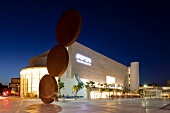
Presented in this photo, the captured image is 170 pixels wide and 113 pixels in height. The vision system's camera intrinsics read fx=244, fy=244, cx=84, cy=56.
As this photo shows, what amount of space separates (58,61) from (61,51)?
110 cm

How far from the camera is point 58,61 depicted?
2431 centimetres

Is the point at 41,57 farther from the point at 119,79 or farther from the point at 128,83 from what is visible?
the point at 128,83

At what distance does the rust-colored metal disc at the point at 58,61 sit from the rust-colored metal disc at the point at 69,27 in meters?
0.78

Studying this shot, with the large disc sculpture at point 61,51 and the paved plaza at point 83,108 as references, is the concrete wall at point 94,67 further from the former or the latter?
the large disc sculpture at point 61,51

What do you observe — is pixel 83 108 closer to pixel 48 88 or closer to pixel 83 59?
pixel 48 88

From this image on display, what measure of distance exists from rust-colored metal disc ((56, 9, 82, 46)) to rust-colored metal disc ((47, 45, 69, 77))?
0.78 m

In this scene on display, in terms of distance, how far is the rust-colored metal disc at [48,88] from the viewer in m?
24.7

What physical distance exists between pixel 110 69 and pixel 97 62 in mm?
17806

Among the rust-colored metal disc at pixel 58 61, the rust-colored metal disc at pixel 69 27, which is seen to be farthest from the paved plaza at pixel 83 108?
the rust-colored metal disc at pixel 69 27

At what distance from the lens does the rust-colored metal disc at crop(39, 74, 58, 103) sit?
24672mm

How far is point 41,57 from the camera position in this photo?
86500 mm

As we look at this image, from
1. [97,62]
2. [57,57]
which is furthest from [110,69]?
[57,57]

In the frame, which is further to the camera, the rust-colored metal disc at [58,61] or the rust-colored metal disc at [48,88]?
the rust-colored metal disc at [48,88]

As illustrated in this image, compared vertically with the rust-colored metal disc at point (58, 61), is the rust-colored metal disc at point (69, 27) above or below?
above
